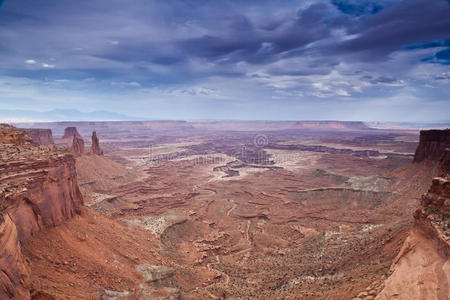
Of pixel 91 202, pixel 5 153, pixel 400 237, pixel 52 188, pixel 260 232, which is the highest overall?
pixel 5 153

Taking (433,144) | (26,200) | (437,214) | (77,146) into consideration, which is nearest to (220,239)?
(26,200)

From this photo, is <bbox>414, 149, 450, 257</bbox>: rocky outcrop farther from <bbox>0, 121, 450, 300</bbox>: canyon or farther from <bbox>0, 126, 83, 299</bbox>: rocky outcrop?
<bbox>0, 126, 83, 299</bbox>: rocky outcrop

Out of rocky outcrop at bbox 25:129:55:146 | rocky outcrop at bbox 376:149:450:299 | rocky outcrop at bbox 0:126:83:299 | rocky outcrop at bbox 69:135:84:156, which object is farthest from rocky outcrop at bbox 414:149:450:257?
rocky outcrop at bbox 25:129:55:146

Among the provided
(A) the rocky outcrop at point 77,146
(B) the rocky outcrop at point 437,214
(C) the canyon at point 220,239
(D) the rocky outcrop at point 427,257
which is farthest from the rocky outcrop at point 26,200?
(A) the rocky outcrop at point 77,146

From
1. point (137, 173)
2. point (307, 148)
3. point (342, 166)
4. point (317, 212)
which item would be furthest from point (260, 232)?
point (307, 148)

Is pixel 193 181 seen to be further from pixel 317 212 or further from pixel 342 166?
pixel 342 166
